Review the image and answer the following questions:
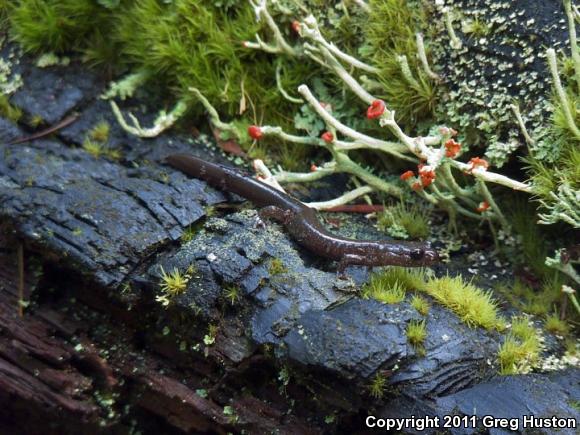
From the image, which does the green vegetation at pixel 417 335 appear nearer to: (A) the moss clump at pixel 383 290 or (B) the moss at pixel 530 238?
(A) the moss clump at pixel 383 290

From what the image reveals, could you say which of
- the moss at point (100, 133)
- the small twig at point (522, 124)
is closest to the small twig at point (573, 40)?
the small twig at point (522, 124)

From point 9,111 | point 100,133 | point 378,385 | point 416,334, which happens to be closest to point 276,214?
point 416,334

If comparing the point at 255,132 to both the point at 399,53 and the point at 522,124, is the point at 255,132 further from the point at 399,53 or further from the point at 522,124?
the point at 522,124

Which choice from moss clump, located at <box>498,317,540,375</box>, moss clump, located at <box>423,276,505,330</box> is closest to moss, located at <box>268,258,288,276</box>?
moss clump, located at <box>423,276,505,330</box>

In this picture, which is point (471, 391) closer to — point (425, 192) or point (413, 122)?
point (425, 192)

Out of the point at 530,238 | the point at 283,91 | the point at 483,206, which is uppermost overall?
the point at 283,91

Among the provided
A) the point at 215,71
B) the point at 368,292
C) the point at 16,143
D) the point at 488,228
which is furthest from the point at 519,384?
the point at 16,143
